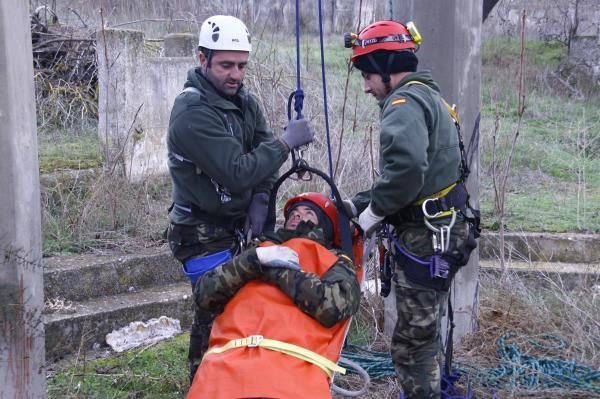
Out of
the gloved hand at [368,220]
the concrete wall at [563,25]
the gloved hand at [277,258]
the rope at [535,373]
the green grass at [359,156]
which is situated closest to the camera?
the gloved hand at [277,258]

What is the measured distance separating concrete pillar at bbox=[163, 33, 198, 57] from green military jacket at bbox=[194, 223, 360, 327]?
5.73 m

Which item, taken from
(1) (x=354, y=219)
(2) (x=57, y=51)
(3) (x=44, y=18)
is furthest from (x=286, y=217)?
(3) (x=44, y=18)

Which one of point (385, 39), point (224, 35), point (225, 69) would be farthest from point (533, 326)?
point (224, 35)

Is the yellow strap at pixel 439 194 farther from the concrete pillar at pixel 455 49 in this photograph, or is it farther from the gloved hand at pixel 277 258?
the concrete pillar at pixel 455 49

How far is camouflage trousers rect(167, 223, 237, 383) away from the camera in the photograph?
4125mm

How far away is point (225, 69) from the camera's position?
396 centimetres

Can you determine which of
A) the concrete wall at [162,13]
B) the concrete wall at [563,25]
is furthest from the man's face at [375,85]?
the concrete wall at [563,25]

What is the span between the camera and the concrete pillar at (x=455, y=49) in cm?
502

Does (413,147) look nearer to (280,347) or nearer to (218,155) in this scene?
(218,155)

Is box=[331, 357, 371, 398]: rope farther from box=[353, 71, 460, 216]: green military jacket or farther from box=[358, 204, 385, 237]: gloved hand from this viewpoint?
box=[353, 71, 460, 216]: green military jacket

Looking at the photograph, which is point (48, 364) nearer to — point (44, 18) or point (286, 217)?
point (286, 217)

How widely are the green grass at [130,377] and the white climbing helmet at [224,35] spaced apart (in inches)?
81.1

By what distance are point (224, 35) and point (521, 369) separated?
2.84 meters

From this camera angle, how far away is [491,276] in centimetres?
628
